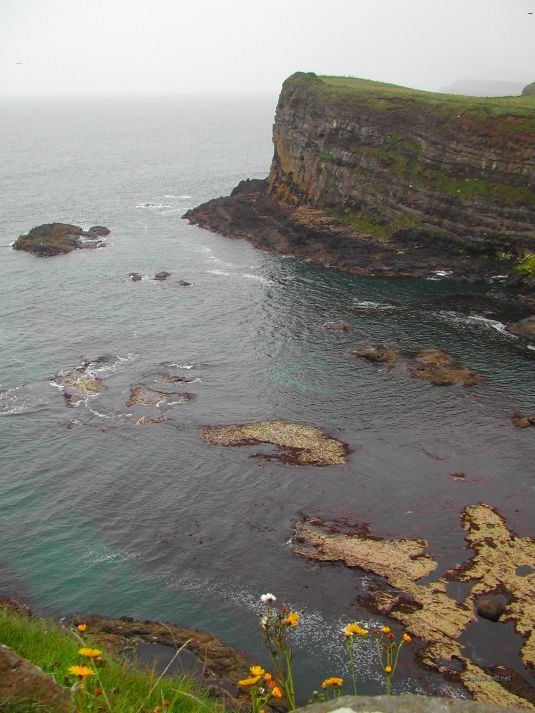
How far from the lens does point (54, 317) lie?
70.6 m

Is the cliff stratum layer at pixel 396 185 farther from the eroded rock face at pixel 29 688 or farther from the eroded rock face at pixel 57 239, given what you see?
the eroded rock face at pixel 29 688

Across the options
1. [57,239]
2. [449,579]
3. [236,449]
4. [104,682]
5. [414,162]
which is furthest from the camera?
[57,239]

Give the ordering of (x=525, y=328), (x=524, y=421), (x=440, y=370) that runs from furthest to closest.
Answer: (x=525, y=328) → (x=440, y=370) → (x=524, y=421)

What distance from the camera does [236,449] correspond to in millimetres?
46219

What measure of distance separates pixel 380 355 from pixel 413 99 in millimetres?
50447

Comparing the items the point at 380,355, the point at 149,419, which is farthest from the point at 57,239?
the point at 380,355

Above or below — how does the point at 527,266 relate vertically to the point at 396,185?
below

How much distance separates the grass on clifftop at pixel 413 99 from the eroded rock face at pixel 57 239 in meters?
41.0

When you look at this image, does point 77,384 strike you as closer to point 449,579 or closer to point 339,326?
point 339,326

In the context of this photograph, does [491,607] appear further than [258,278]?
No

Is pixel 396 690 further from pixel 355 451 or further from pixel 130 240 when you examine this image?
pixel 130 240

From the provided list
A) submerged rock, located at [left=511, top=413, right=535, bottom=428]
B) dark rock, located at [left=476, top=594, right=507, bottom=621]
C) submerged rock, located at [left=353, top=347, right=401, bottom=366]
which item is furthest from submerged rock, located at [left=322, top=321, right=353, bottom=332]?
dark rock, located at [left=476, top=594, right=507, bottom=621]

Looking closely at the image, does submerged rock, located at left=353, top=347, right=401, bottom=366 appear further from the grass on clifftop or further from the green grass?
the green grass

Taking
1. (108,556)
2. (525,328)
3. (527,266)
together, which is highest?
(527,266)
